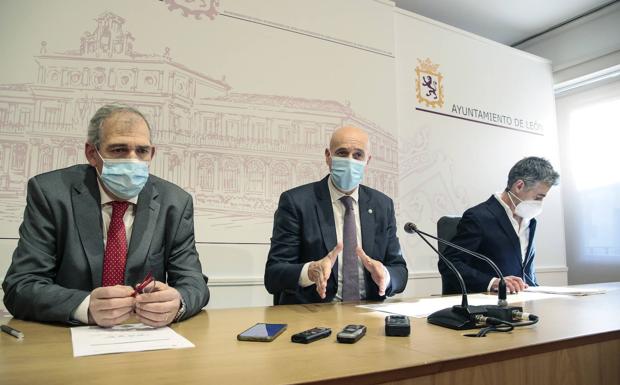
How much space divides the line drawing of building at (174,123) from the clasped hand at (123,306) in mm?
1558

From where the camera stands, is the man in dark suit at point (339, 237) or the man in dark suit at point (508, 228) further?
the man in dark suit at point (508, 228)

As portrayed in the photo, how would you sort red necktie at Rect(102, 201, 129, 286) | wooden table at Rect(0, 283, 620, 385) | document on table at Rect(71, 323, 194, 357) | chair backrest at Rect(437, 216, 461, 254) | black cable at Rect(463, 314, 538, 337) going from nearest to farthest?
wooden table at Rect(0, 283, 620, 385) → document on table at Rect(71, 323, 194, 357) → black cable at Rect(463, 314, 538, 337) → red necktie at Rect(102, 201, 129, 286) → chair backrest at Rect(437, 216, 461, 254)

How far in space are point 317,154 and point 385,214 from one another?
114cm

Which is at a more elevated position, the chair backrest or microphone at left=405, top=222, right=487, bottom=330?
the chair backrest

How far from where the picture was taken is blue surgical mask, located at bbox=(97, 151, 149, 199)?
4.77 ft

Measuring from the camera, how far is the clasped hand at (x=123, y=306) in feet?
3.54

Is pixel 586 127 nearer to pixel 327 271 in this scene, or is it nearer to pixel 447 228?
pixel 447 228

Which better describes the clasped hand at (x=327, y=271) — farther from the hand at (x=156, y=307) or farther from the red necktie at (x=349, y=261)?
the hand at (x=156, y=307)

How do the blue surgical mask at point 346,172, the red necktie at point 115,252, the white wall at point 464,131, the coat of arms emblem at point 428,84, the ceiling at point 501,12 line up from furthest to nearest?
the ceiling at point 501,12 < the coat of arms emblem at point 428,84 < the white wall at point 464,131 < the blue surgical mask at point 346,172 < the red necktie at point 115,252

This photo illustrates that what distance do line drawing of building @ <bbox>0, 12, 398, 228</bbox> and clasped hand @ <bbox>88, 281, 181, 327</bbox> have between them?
156 cm

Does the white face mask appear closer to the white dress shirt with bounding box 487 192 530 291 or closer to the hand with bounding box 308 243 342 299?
the white dress shirt with bounding box 487 192 530 291

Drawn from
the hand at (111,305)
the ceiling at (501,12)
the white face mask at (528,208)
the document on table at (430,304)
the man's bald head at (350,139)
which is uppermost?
the ceiling at (501,12)

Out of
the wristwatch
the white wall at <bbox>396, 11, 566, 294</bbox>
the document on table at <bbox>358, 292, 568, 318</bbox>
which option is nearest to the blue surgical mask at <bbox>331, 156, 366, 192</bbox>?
the document on table at <bbox>358, 292, 568, 318</bbox>

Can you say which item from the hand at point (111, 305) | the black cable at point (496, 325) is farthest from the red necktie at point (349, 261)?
the hand at point (111, 305)
